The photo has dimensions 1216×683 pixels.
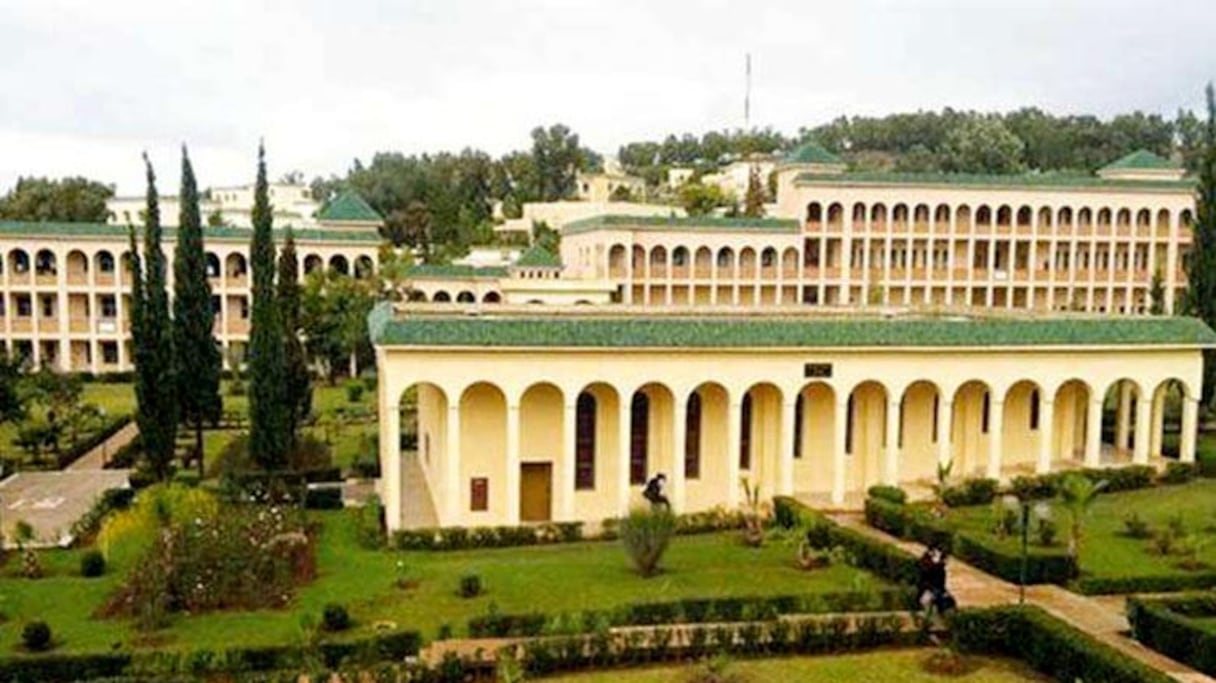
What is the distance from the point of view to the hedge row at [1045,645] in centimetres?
1681

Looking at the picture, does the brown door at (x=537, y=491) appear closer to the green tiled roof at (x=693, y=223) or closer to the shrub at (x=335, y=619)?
the shrub at (x=335, y=619)

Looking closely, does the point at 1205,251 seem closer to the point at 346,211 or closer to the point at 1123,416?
the point at 1123,416

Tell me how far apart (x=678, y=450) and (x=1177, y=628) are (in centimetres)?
1374

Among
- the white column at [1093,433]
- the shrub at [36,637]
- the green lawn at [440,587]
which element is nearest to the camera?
the shrub at [36,637]

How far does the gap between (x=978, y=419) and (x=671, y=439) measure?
9.77m

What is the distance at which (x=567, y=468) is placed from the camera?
29188 millimetres

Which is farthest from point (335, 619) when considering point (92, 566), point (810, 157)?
point (810, 157)

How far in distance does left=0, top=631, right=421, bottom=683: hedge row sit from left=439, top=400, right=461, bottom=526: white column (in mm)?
10267

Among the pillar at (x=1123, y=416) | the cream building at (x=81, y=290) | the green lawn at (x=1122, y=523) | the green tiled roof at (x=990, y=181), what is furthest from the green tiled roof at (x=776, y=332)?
the cream building at (x=81, y=290)

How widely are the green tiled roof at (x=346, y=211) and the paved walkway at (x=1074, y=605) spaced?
5017cm

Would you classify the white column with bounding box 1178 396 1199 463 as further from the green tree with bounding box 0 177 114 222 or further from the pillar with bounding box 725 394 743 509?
the green tree with bounding box 0 177 114 222

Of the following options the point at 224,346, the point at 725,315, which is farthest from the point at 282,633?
the point at 224,346

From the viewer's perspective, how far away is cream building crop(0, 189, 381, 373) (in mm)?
61969

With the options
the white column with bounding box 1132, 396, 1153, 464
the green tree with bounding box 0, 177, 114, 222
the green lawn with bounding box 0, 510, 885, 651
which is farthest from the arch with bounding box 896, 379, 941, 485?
the green tree with bounding box 0, 177, 114, 222
